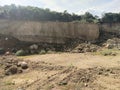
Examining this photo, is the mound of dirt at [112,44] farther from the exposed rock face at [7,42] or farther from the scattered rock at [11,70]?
the scattered rock at [11,70]

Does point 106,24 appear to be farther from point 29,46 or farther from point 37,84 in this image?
point 37,84

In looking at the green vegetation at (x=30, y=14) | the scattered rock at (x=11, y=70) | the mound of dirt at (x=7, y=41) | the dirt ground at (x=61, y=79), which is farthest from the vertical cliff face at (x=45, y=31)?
the scattered rock at (x=11, y=70)

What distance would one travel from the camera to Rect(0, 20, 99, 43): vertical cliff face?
22.6 m

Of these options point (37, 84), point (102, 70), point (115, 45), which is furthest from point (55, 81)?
point (115, 45)

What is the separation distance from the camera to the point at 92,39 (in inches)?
1068

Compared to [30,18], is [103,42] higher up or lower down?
lower down

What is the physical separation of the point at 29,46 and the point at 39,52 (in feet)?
6.00

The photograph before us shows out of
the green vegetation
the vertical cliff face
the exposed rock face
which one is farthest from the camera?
the green vegetation

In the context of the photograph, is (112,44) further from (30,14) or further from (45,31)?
(30,14)

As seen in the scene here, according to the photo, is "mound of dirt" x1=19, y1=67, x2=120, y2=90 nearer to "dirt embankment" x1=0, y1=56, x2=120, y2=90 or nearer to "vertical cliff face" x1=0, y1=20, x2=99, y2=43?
"dirt embankment" x1=0, y1=56, x2=120, y2=90

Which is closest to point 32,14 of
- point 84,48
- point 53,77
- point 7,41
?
point 7,41

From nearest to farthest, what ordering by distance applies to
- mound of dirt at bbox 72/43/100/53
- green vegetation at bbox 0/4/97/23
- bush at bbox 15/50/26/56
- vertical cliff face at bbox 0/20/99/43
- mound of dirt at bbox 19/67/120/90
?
mound of dirt at bbox 19/67/120/90
bush at bbox 15/50/26/56
mound of dirt at bbox 72/43/100/53
vertical cliff face at bbox 0/20/99/43
green vegetation at bbox 0/4/97/23

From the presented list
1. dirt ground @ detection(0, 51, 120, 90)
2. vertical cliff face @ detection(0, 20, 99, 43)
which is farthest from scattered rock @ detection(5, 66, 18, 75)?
vertical cliff face @ detection(0, 20, 99, 43)

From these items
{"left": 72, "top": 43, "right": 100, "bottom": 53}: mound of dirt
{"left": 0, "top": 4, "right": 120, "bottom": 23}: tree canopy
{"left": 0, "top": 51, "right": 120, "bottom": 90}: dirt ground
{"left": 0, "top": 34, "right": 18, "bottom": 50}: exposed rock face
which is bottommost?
{"left": 72, "top": 43, "right": 100, "bottom": 53}: mound of dirt
